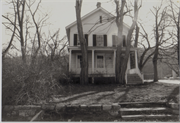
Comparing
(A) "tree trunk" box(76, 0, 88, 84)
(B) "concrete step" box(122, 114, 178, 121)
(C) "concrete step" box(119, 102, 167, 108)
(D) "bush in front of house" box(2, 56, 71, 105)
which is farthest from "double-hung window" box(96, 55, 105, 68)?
(B) "concrete step" box(122, 114, 178, 121)

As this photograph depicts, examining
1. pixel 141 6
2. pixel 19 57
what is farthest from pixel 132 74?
pixel 19 57

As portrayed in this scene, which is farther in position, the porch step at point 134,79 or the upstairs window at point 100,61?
the upstairs window at point 100,61

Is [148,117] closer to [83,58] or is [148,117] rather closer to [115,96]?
[115,96]

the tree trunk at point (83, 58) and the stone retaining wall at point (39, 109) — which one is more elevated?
the tree trunk at point (83, 58)

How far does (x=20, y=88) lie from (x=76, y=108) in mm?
1757

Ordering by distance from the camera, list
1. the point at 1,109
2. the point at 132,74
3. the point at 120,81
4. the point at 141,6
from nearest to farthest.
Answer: the point at 1,109 < the point at 120,81 < the point at 141,6 < the point at 132,74

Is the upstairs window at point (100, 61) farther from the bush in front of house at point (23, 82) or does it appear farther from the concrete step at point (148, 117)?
the concrete step at point (148, 117)

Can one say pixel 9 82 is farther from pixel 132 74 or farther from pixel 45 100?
pixel 132 74

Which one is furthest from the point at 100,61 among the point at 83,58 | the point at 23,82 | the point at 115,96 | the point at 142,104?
the point at 23,82

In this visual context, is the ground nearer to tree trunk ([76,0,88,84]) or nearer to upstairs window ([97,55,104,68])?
tree trunk ([76,0,88,84])

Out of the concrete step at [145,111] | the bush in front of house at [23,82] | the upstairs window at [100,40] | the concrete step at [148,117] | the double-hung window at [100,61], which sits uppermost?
the upstairs window at [100,40]

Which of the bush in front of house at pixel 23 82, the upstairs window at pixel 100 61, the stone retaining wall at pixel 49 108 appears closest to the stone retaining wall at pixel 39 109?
the stone retaining wall at pixel 49 108

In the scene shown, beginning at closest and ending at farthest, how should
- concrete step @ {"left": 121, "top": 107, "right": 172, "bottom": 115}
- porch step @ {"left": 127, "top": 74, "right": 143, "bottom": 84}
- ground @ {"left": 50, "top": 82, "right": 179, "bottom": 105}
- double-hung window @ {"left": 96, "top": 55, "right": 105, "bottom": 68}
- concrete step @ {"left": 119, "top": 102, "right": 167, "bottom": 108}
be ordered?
concrete step @ {"left": 121, "top": 107, "right": 172, "bottom": 115}
concrete step @ {"left": 119, "top": 102, "right": 167, "bottom": 108}
ground @ {"left": 50, "top": 82, "right": 179, "bottom": 105}
porch step @ {"left": 127, "top": 74, "right": 143, "bottom": 84}
double-hung window @ {"left": 96, "top": 55, "right": 105, "bottom": 68}

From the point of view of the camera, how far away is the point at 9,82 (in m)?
4.09
